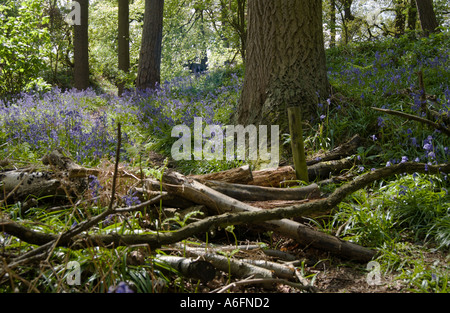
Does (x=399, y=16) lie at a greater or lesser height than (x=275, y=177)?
greater

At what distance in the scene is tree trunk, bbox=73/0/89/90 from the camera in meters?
13.3

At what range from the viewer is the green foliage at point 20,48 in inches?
378

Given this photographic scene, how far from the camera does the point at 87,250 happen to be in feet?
8.43

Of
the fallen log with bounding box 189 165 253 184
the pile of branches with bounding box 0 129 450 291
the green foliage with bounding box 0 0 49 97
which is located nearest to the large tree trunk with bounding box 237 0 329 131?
the pile of branches with bounding box 0 129 450 291

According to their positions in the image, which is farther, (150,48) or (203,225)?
(150,48)

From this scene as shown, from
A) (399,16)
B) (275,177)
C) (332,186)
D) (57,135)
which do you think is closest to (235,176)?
(275,177)

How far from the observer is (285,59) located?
5.60 meters

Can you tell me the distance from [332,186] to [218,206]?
55.2 inches

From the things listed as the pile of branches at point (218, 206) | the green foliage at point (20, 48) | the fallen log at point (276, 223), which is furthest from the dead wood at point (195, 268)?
the green foliage at point (20, 48)

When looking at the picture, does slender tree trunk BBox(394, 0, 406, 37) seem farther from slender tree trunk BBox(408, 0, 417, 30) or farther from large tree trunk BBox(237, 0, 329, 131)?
large tree trunk BBox(237, 0, 329, 131)

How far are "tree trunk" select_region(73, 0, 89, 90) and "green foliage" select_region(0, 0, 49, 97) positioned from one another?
2.09 meters

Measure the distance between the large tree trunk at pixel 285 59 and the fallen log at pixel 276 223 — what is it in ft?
7.05

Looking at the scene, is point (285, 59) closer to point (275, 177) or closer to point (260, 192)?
point (275, 177)

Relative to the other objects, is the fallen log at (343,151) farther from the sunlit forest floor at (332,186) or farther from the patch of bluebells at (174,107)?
the patch of bluebells at (174,107)
